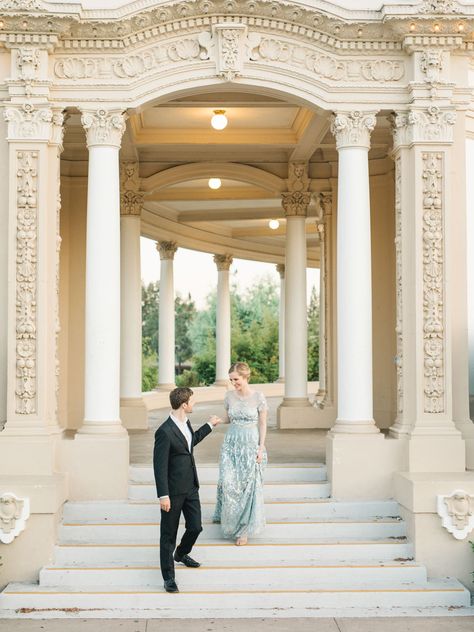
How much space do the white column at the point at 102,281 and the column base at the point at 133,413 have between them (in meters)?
5.06

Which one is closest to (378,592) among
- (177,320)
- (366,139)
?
(366,139)

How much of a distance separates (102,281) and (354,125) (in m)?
3.33

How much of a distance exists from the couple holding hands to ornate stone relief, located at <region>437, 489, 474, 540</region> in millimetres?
1780

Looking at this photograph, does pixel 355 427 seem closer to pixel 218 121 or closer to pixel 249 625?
pixel 249 625

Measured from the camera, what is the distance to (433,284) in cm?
998

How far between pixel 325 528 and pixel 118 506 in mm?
2204

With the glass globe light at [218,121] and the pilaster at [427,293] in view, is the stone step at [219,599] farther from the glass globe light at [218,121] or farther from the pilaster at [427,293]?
the glass globe light at [218,121]

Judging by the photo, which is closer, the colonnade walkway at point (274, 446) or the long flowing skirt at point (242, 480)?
the long flowing skirt at point (242, 480)

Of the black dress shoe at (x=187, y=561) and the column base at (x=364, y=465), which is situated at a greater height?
the column base at (x=364, y=465)

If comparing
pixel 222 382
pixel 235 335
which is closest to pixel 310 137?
→ pixel 222 382

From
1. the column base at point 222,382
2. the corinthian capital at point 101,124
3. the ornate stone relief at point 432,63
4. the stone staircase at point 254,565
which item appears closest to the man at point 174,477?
the stone staircase at point 254,565

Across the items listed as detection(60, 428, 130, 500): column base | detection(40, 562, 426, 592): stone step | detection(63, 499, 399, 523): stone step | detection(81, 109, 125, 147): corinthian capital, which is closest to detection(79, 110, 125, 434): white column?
detection(81, 109, 125, 147): corinthian capital

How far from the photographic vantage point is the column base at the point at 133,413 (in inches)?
592

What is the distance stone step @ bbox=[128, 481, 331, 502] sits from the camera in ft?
32.5
